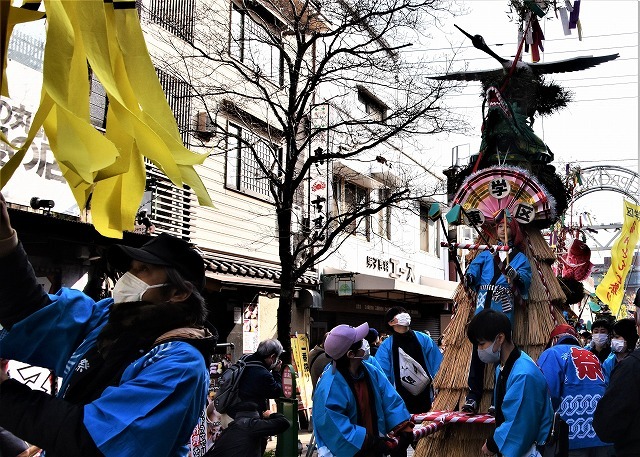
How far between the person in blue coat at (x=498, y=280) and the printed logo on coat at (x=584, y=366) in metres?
0.86

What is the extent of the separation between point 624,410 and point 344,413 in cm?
226

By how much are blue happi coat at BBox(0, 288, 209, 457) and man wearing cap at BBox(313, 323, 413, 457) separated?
2.70m

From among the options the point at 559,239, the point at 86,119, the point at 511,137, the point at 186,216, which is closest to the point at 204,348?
the point at 86,119

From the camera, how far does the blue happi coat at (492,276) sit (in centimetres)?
678

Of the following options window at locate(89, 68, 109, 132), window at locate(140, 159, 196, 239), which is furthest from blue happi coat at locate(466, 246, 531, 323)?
window at locate(89, 68, 109, 132)

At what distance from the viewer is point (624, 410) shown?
11.7 ft

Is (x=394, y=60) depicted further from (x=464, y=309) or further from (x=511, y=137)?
(x=464, y=309)

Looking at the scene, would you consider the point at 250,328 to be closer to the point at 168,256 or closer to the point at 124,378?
the point at 168,256

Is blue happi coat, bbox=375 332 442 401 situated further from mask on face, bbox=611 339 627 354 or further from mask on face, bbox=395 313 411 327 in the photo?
mask on face, bbox=611 339 627 354

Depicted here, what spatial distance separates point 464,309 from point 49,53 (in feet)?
19.2

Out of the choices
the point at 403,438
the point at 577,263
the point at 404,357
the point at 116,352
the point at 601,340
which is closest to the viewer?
the point at 116,352

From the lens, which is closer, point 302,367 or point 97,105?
point 97,105

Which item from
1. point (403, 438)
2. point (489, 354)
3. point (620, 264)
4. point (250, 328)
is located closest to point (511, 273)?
point (489, 354)

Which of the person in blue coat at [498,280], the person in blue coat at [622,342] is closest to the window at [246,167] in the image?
the person in blue coat at [498,280]
